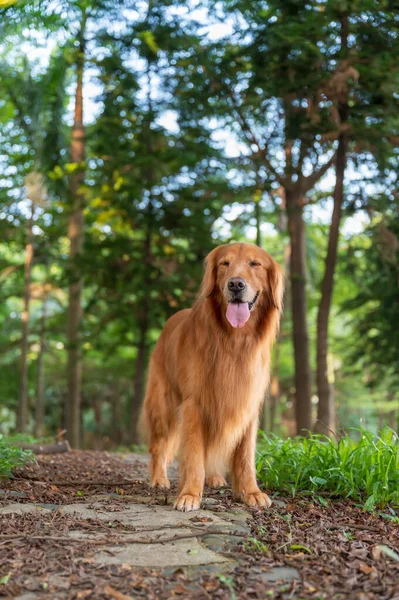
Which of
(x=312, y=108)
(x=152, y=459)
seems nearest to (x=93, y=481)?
(x=152, y=459)

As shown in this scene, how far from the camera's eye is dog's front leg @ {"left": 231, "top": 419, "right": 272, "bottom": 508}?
4148mm

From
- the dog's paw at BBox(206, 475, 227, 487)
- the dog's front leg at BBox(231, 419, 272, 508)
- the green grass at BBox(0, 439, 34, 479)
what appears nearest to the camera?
the dog's front leg at BBox(231, 419, 272, 508)

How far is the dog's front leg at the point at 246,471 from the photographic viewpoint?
4148mm

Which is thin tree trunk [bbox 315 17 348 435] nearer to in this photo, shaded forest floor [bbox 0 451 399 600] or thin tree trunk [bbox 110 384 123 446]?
shaded forest floor [bbox 0 451 399 600]

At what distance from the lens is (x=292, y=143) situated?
9266 millimetres

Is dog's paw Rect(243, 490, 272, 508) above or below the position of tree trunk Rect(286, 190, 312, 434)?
below

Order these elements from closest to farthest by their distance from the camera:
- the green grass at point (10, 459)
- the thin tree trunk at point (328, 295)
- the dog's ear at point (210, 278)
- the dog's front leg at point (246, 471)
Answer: the dog's front leg at point (246, 471), the dog's ear at point (210, 278), the green grass at point (10, 459), the thin tree trunk at point (328, 295)

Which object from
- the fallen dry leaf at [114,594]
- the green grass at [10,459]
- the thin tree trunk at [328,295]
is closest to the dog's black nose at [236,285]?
the fallen dry leaf at [114,594]

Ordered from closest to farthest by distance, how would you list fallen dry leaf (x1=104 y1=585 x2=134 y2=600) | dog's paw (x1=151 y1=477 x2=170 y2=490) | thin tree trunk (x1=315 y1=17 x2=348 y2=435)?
fallen dry leaf (x1=104 y1=585 x2=134 y2=600), dog's paw (x1=151 y1=477 x2=170 y2=490), thin tree trunk (x1=315 y1=17 x2=348 y2=435)

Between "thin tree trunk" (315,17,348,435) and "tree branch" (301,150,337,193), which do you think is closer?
"thin tree trunk" (315,17,348,435)

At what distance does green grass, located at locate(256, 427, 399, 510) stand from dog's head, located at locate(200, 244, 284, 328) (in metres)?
1.18

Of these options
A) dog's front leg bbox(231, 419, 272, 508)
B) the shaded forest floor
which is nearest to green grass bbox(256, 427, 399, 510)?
the shaded forest floor

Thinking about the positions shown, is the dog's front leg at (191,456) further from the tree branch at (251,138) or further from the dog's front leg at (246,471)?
the tree branch at (251,138)

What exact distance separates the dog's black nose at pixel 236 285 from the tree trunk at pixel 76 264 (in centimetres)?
715
